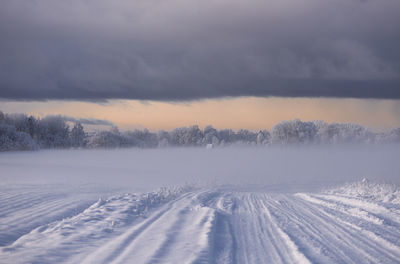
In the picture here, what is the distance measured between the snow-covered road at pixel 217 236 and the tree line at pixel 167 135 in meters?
50.4

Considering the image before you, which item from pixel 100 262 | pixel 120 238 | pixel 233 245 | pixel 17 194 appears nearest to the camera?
pixel 100 262

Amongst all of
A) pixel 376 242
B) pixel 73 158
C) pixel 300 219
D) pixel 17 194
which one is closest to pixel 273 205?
pixel 300 219

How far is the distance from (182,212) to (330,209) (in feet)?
18.7

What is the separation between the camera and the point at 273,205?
1375 cm

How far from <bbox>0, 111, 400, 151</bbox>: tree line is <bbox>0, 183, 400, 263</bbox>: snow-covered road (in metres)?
50.4

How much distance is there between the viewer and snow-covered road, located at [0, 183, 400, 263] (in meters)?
6.67

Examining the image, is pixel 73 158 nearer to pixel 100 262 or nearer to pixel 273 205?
pixel 273 205

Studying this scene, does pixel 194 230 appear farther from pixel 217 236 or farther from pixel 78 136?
pixel 78 136

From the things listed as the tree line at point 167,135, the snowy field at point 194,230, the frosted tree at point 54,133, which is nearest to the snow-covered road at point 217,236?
the snowy field at point 194,230

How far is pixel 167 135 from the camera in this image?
4023 inches

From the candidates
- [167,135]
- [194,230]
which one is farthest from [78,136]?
[194,230]

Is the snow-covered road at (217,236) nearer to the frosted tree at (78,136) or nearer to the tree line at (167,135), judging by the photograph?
the tree line at (167,135)

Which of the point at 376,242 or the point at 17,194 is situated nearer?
the point at 376,242

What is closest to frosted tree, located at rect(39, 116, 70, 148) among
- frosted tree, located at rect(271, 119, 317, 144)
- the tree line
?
the tree line
